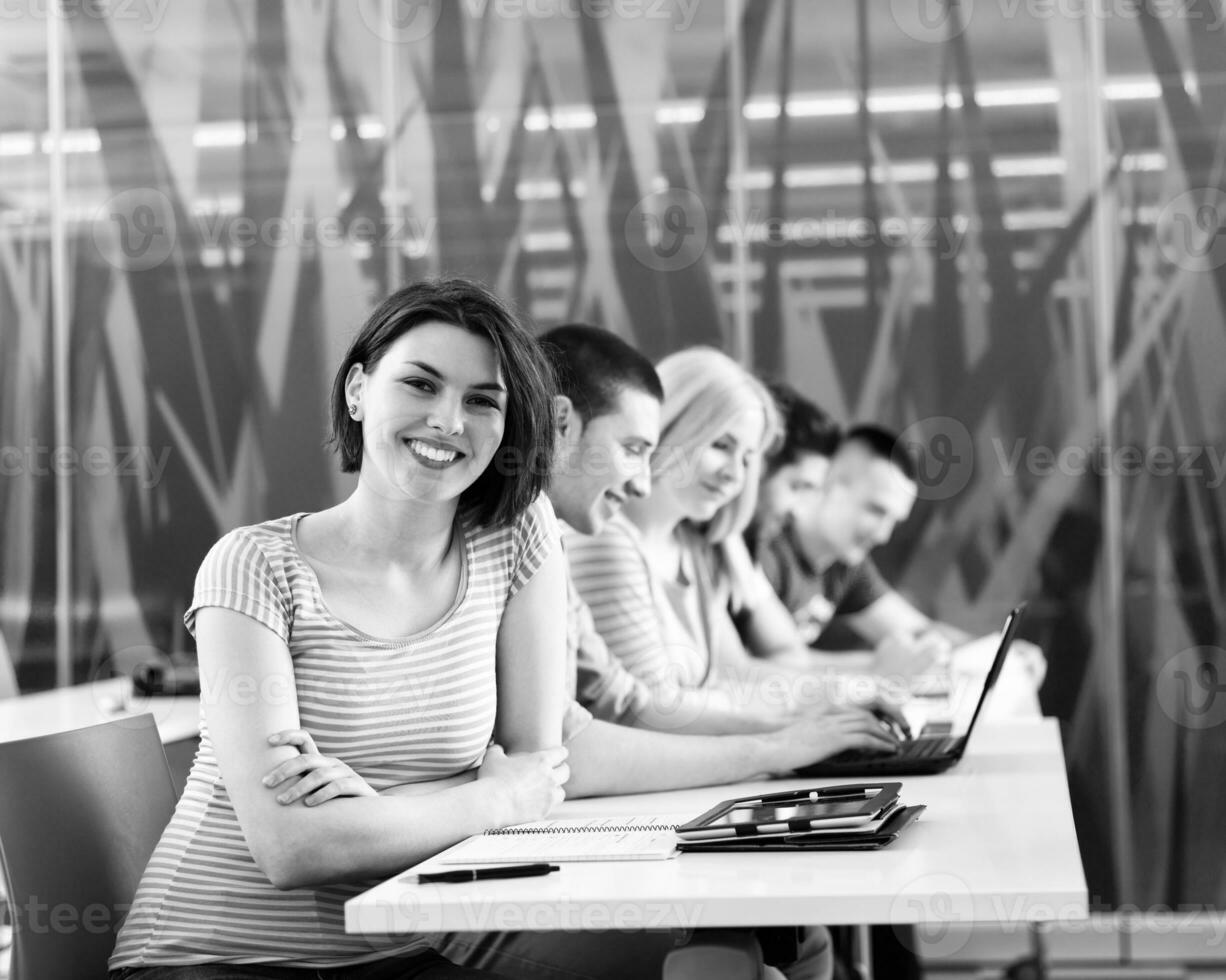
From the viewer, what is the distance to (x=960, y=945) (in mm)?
3902

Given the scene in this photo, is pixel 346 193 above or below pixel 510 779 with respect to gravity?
above

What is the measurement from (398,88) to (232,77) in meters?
0.49

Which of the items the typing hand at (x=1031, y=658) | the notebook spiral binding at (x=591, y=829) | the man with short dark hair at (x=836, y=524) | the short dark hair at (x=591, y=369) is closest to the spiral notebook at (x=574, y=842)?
the notebook spiral binding at (x=591, y=829)

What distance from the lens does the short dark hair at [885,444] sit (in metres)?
3.96

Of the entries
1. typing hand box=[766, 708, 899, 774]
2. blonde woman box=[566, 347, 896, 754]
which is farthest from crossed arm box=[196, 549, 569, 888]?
blonde woman box=[566, 347, 896, 754]

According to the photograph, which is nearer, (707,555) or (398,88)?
(707,555)

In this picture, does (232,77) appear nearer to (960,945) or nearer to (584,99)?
(584,99)

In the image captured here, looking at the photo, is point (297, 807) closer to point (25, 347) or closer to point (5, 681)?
point (5, 681)

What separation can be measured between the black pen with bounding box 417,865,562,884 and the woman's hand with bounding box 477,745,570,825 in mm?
272

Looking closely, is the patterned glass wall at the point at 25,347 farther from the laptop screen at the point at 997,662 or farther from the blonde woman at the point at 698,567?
the laptop screen at the point at 997,662

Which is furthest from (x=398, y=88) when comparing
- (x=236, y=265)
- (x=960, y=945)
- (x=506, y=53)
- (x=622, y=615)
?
(x=960, y=945)

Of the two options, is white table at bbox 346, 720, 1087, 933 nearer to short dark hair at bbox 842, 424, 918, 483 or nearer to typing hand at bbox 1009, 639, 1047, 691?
typing hand at bbox 1009, 639, 1047, 691

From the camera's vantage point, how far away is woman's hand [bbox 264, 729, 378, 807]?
1490 millimetres

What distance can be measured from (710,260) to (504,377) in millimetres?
2349
